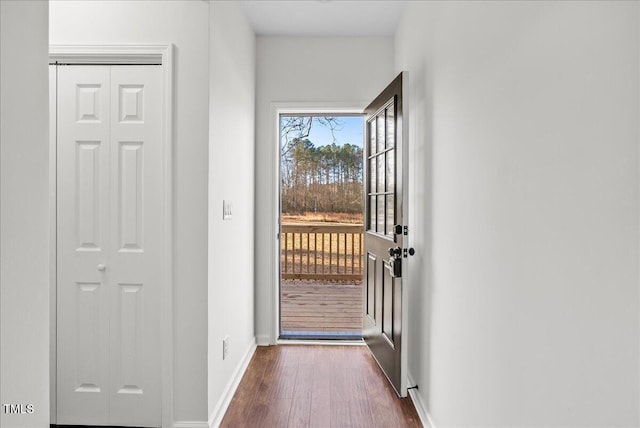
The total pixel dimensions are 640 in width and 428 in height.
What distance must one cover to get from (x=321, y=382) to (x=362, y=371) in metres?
0.37

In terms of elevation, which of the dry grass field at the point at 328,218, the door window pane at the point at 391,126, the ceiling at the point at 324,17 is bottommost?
the dry grass field at the point at 328,218

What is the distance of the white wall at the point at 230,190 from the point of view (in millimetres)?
2426

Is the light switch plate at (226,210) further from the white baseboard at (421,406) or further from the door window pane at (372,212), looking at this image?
the white baseboard at (421,406)

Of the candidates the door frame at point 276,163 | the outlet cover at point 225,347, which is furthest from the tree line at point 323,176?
the outlet cover at point 225,347

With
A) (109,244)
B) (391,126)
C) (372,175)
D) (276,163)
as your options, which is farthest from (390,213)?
(109,244)

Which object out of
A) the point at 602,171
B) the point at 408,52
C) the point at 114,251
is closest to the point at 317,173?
the point at 408,52

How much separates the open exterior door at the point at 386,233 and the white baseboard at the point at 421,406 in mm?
116

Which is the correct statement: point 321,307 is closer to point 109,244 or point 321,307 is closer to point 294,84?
point 294,84

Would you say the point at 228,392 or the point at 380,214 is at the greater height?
the point at 380,214

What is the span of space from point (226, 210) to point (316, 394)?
1.35 meters

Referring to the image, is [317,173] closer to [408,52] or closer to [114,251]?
[408,52]

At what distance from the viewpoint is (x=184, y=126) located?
229cm

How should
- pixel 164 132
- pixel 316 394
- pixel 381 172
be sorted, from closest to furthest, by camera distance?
1. pixel 164 132
2. pixel 316 394
3. pixel 381 172

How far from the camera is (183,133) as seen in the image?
2295 millimetres
